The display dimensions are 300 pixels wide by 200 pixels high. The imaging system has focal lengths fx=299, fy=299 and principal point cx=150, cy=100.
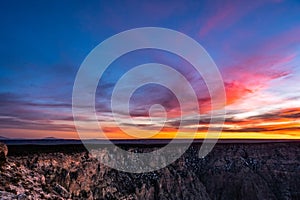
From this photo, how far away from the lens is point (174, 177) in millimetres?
63719

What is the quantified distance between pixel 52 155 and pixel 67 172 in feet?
10.2

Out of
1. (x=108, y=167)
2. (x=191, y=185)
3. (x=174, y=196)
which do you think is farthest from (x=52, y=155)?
(x=191, y=185)

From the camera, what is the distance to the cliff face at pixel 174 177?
28092 millimetres

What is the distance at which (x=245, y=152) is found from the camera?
84562mm

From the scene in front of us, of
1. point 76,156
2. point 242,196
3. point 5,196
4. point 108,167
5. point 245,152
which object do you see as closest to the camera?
point 5,196

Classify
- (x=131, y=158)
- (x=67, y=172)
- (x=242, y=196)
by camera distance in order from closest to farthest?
(x=67, y=172) → (x=131, y=158) → (x=242, y=196)

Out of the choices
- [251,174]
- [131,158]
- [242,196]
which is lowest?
[242,196]

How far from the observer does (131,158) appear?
5700cm

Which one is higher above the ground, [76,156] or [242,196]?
[76,156]

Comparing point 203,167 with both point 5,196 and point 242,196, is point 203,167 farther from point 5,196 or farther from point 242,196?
point 5,196

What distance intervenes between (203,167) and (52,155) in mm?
46846

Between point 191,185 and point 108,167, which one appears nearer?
point 108,167

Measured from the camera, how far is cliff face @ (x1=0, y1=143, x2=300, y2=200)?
28.1 m

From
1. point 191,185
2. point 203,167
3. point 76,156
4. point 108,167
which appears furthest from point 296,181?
point 76,156
